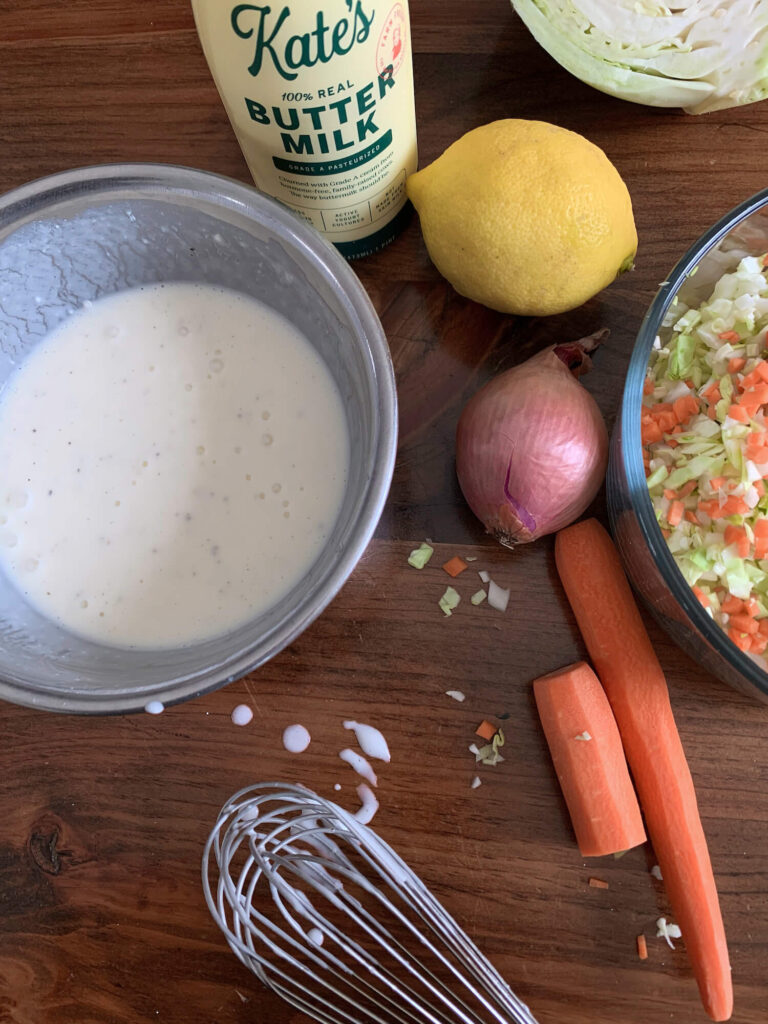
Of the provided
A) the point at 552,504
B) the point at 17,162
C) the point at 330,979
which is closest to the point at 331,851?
the point at 330,979

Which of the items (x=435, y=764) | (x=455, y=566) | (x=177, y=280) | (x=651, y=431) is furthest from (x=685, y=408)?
(x=177, y=280)

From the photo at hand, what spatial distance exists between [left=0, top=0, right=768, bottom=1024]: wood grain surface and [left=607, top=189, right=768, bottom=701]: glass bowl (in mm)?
55

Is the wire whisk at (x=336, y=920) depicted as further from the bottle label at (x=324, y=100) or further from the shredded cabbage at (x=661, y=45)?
the shredded cabbage at (x=661, y=45)

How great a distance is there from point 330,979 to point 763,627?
492 millimetres

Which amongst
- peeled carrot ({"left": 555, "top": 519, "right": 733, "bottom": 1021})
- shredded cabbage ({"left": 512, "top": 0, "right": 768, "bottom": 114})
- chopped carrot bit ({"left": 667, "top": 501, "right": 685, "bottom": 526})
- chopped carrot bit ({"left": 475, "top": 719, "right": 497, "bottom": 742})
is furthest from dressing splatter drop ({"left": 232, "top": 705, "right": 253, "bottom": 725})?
shredded cabbage ({"left": 512, "top": 0, "right": 768, "bottom": 114})

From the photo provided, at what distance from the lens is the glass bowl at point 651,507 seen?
0.62m

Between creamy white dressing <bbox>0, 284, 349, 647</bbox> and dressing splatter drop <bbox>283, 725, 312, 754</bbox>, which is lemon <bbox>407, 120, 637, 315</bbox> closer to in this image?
creamy white dressing <bbox>0, 284, 349, 647</bbox>

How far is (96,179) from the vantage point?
0.70 m

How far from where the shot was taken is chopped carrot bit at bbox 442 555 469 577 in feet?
2.49

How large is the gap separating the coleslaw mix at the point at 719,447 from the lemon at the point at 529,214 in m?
0.10

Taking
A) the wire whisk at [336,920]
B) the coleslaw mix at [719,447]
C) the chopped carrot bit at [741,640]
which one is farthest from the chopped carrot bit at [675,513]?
the wire whisk at [336,920]

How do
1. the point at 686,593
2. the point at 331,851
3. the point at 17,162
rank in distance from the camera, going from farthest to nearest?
the point at 17,162 < the point at 331,851 < the point at 686,593

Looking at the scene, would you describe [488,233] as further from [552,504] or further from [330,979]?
[330,979]

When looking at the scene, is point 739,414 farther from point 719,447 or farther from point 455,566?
point 455,566
